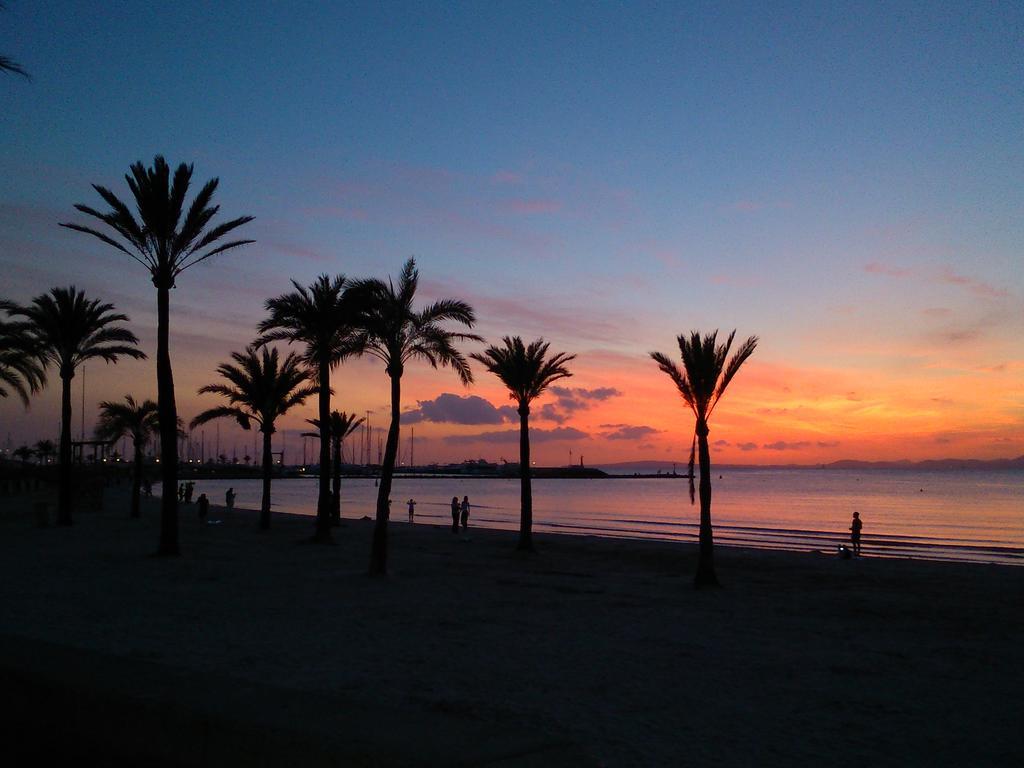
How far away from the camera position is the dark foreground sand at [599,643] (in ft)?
24.8

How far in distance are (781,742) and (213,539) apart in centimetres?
2482

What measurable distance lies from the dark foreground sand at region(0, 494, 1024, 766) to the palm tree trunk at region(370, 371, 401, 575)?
25.6 inches

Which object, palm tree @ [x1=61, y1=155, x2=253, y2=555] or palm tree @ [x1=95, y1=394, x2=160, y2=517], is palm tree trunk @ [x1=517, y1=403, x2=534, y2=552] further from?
palm tree @ [x1=95, y1=394, x2=160, y2=517]

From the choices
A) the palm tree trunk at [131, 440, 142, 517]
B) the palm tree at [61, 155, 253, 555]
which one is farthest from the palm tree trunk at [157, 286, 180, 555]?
the palm tree trunk at [131, 440, 142, 517]

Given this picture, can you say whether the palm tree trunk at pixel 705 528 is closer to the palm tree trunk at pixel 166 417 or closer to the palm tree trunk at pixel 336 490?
the palm tree trunk at pixel 166 417

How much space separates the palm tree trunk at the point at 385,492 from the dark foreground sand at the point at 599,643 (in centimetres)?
65

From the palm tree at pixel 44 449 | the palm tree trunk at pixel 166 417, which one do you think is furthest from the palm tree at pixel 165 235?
the palm tree at pixel 44 449

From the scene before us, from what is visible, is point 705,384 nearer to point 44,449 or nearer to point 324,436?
point 324,436

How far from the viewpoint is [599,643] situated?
1164 centimetres

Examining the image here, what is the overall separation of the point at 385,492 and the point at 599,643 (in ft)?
29.5

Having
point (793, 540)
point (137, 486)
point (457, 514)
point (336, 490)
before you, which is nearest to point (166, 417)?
point (457, 514)

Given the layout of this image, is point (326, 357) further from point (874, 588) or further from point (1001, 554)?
point (1001, 554)

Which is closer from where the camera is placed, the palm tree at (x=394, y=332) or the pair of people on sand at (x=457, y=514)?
the palm tree at (x=394, y=332)

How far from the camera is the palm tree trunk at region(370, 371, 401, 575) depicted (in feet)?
61.8
